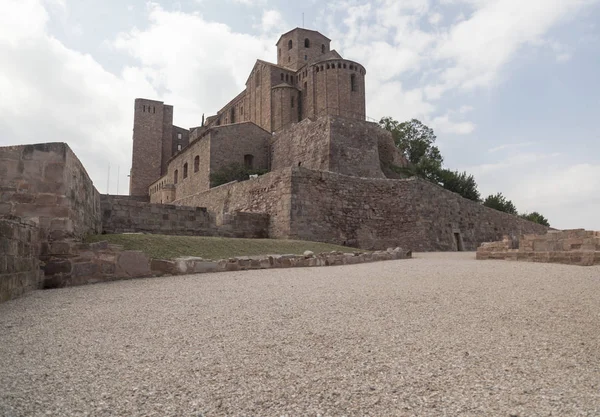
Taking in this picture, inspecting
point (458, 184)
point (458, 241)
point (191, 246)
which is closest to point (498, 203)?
point (458, 184)

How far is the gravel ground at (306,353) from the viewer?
235 cm

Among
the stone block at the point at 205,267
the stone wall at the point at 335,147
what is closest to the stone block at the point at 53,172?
the stone block at the point at 205,267

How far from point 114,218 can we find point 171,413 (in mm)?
11134

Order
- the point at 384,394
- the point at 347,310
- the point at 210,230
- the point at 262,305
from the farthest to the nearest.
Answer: the point at 210,230 → the point at 262,305 → the point at 347,310 → the point at 384,394

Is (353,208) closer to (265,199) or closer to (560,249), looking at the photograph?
(265,199)

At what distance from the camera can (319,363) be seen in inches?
115

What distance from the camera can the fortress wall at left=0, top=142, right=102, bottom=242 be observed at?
23.1ft

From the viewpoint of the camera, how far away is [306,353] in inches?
123

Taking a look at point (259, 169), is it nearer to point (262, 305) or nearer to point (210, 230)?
point (210, 230)

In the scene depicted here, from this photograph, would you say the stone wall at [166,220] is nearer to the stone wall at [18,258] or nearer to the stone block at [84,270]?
the stone block at [84,270]

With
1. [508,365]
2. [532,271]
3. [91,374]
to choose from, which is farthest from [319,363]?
[532,271]

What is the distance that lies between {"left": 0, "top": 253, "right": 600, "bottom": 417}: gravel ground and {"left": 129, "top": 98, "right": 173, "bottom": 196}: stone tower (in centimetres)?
5066

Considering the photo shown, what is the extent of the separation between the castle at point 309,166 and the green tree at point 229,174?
1.22ft

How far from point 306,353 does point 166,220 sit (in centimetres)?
1074
